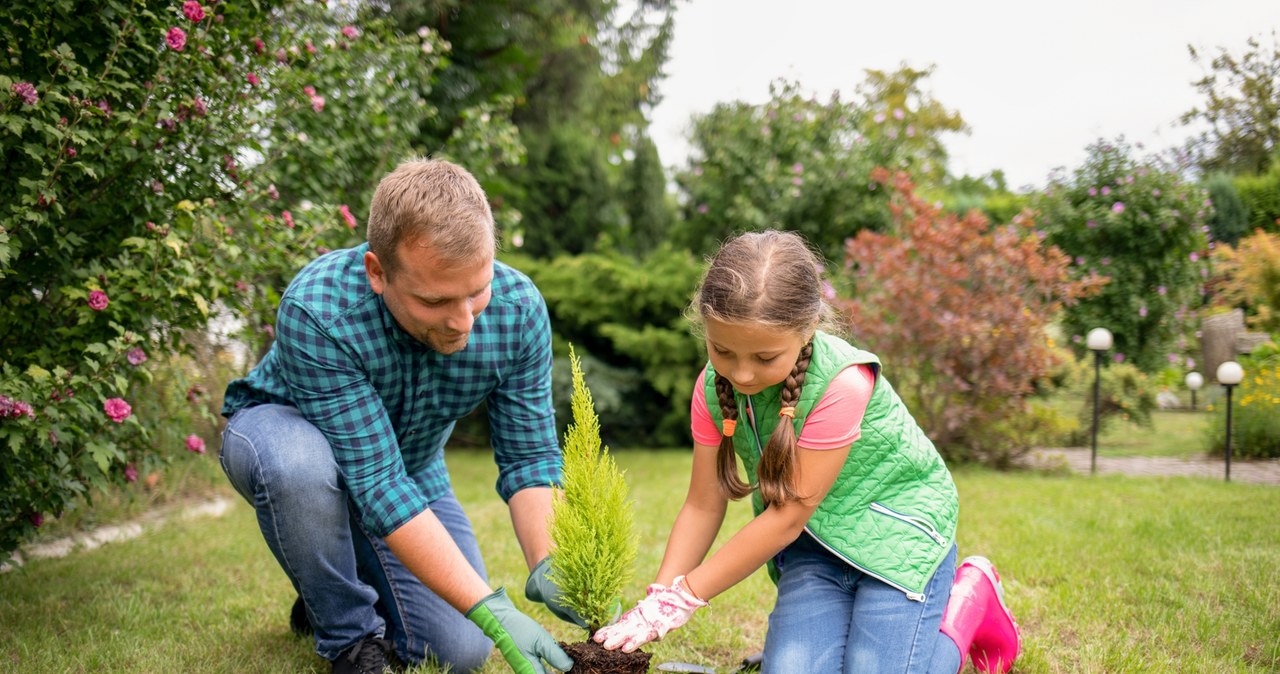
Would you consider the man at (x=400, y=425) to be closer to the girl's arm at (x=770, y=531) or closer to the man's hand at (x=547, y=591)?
the man's hand at (x=547, y=591)

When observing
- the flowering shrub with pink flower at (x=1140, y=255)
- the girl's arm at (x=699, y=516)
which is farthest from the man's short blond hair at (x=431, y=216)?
the flowering shrub with pink flower at (x=1140, y=255)

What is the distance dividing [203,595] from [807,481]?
285 cm

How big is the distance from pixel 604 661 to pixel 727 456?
27.6 inches

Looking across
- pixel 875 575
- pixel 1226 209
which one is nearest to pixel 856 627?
pixel 875 575

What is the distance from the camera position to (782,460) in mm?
2340

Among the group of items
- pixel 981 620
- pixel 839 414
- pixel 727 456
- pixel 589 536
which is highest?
pixel 839 414

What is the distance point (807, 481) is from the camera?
2.35 metres

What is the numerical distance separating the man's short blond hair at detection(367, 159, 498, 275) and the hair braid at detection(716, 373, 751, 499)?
0.76m

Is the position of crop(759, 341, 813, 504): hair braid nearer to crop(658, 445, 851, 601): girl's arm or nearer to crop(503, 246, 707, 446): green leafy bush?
crop(658, 445, 851, 601): girl's arm

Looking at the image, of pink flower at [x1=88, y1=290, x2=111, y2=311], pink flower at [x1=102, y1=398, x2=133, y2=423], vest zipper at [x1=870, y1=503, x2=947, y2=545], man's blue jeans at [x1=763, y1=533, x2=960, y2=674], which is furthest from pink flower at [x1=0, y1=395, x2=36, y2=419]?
vest zipper at [x1=870, y1=503, x2=947, y2=545]

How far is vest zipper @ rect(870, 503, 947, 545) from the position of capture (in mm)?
2551

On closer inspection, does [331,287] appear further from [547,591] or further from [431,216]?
[547,591]

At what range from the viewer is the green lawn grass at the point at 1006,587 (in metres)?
2.90

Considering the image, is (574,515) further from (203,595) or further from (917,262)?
(917,262)
